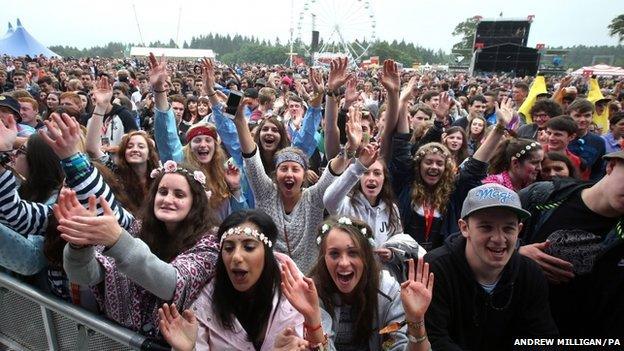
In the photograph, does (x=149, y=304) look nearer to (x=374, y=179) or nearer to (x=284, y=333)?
(x=284, y=333)

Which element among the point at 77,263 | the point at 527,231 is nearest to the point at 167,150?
the point at 77,263

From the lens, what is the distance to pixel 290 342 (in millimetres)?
1673

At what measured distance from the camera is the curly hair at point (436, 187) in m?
3.40

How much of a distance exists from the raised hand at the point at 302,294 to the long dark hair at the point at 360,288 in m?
0.34

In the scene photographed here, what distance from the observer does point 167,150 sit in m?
3.90

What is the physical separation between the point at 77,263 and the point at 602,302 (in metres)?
2.54

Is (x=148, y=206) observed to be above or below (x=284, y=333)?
above

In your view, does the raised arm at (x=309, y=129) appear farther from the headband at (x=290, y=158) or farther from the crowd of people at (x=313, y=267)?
the crowd of people at (x=313, y=267)

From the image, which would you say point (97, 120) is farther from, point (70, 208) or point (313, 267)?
point (313, 267)

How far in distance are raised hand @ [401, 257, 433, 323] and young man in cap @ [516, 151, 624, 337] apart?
2.35 feet

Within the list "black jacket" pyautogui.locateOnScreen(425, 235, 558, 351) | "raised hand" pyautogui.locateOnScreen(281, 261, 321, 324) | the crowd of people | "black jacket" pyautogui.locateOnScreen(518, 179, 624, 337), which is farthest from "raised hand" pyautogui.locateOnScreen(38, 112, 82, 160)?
"black jacket" pyautogui.locateOnScreen(518, 179, 624, 337)

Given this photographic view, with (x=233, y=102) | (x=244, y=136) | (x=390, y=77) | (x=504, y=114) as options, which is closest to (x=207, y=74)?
(x=233, y=102)

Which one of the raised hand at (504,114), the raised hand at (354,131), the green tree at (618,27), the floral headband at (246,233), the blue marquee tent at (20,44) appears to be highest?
the green tree at (618,27)

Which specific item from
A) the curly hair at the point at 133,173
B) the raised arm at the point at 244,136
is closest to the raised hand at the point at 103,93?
the curly hair at the point at 133,173
